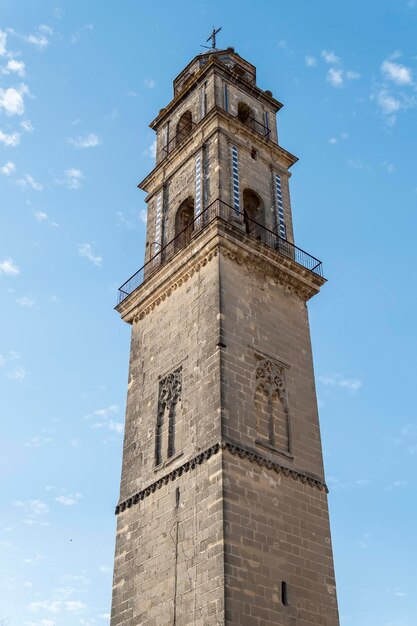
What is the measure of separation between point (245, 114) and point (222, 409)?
44.4 feet

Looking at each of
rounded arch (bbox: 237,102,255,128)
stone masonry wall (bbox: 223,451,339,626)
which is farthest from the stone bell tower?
rounded arch (bbox: 237,102,255,128)

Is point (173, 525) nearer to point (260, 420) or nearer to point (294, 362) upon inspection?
point (260, 420)

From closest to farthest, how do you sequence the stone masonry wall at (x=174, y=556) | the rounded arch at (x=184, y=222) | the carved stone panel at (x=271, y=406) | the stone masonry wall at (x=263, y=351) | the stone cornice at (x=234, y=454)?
the stone masonry wall at (x=174, y=556) < the stone cornice at (x=234, y=454) < the stone masonry wall at (x=263, y=351) < the carved stone panel at (x=271, y=406) < the rounded arch at (x=184, y=222)

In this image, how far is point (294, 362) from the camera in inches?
827

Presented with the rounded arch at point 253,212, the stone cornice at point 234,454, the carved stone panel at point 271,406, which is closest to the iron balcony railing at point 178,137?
the rounded arch at point 253,212

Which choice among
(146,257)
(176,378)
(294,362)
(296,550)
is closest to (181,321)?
(176,378)

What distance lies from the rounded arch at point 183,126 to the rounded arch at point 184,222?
143 inches

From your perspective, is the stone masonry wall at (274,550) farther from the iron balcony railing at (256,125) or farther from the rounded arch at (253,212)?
the iron balcony railing at (256,125)

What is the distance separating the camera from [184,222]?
25203 mm

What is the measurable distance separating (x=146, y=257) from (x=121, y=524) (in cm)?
915

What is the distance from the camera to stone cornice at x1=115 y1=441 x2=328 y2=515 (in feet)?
57.1

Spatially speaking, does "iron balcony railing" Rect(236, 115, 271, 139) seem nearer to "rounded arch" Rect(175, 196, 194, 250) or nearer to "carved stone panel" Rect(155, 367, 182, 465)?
"rounded arch" Rect(175, 196, 194, 250)

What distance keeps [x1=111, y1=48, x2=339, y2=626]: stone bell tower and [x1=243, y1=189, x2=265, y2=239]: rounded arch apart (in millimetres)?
45

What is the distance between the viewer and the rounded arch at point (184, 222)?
24359mm
